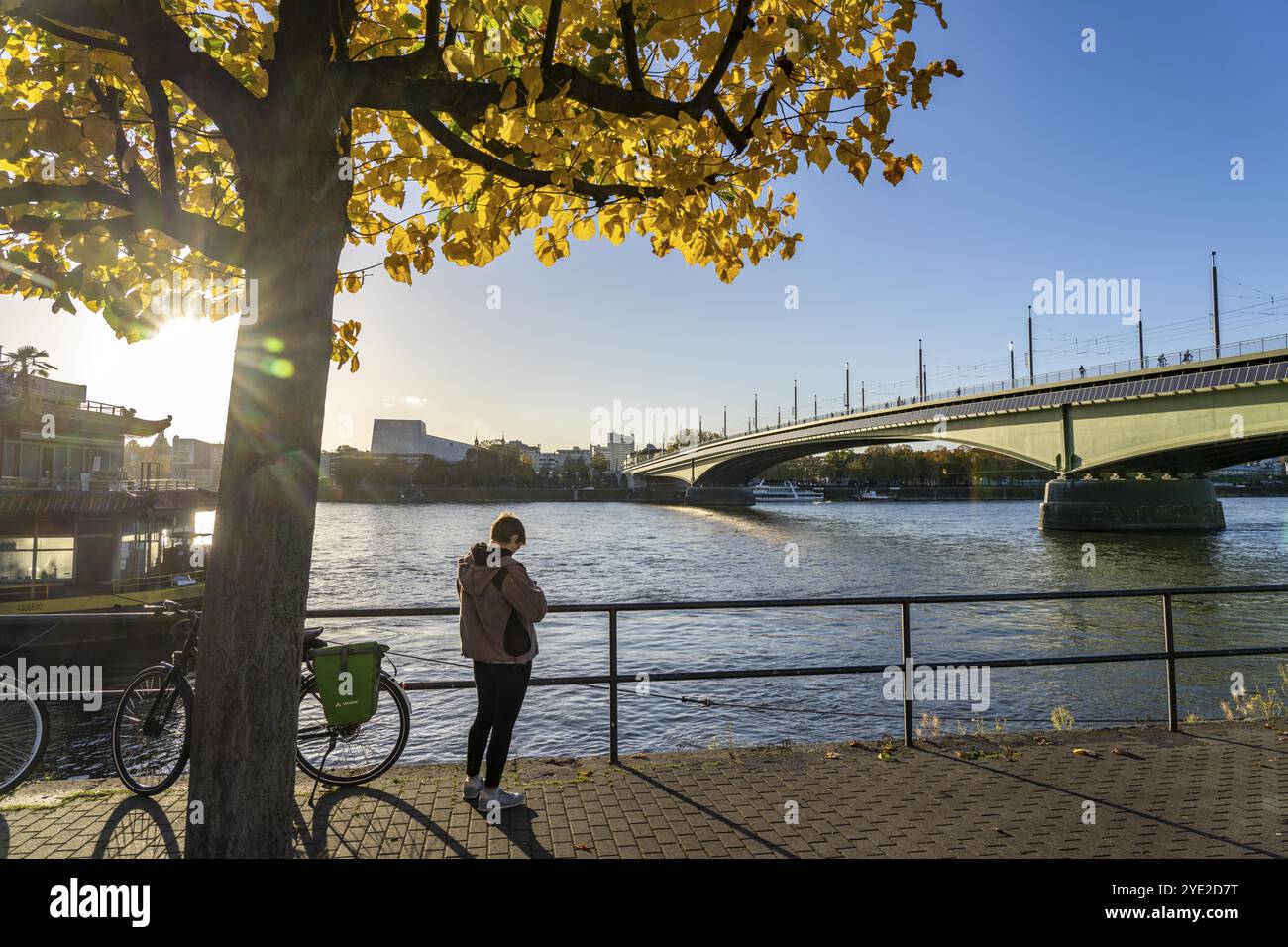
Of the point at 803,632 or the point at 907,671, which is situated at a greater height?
the point at 907,671

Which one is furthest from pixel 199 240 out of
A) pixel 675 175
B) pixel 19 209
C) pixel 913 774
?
pixel 913 774

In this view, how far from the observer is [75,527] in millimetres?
19984

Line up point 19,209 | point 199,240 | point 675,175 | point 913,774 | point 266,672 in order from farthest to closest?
point 913,774
point 19,209
point 675,175
point 199,240
point 266,672

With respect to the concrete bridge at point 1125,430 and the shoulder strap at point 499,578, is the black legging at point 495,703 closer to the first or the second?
the shoulder strap at point 499,578

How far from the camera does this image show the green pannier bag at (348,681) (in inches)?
193

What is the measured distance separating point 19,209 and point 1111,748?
24.3ft

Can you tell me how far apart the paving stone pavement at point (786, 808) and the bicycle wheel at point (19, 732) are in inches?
→ 7.3

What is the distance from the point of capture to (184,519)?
24.0 m

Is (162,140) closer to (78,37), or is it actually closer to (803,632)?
(78,37)

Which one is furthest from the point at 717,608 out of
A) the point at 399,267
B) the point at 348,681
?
the point at 399,267

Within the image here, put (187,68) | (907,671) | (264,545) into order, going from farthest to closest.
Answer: (907,671), (187,68), (264,545)

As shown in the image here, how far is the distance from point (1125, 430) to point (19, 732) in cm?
4646

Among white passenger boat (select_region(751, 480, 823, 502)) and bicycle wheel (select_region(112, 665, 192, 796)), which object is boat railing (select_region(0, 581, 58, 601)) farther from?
white passenger boat (select_region(751, 480, 823, 502))
